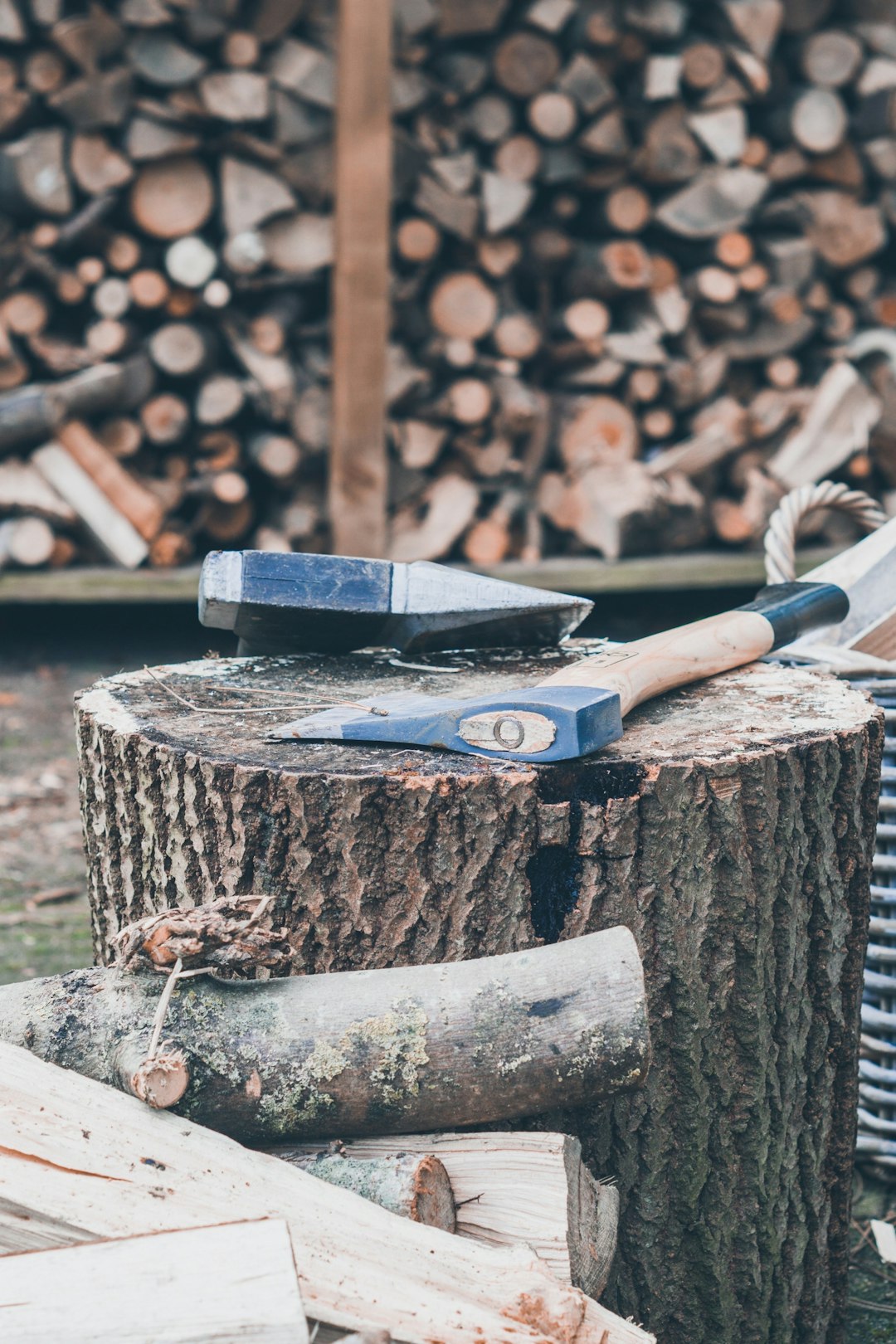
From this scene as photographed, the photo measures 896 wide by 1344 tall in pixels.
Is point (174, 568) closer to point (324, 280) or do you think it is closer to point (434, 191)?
point (324, 280)

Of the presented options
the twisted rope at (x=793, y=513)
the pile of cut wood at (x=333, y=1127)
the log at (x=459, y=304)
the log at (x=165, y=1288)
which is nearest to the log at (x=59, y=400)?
the log at (x=459, y=304)

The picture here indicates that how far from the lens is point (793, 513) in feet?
7.28

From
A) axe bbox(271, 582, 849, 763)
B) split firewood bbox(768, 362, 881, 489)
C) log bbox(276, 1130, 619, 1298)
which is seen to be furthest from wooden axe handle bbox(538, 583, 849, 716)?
split firewood bbox(768, 362, 881, 489)

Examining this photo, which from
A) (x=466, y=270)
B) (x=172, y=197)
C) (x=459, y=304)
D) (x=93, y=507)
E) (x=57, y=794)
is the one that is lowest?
(x=57, y=794)

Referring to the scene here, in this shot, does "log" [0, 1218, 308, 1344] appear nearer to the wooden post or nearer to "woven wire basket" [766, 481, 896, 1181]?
"woven wire basket" [766, 481, 896, 1181]

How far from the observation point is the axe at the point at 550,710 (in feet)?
4.39

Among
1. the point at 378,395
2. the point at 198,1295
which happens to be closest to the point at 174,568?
the point at 378,395

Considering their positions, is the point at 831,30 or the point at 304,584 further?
the point at 831,30

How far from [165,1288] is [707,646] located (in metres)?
0.98

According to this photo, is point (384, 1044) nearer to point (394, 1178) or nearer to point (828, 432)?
point (394, 1178)

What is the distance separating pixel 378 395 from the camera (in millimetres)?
4309

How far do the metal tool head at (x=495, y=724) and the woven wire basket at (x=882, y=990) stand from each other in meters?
0.77

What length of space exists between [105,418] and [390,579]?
2.98 m

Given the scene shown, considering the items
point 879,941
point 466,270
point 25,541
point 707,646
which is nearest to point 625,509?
point 466,270
